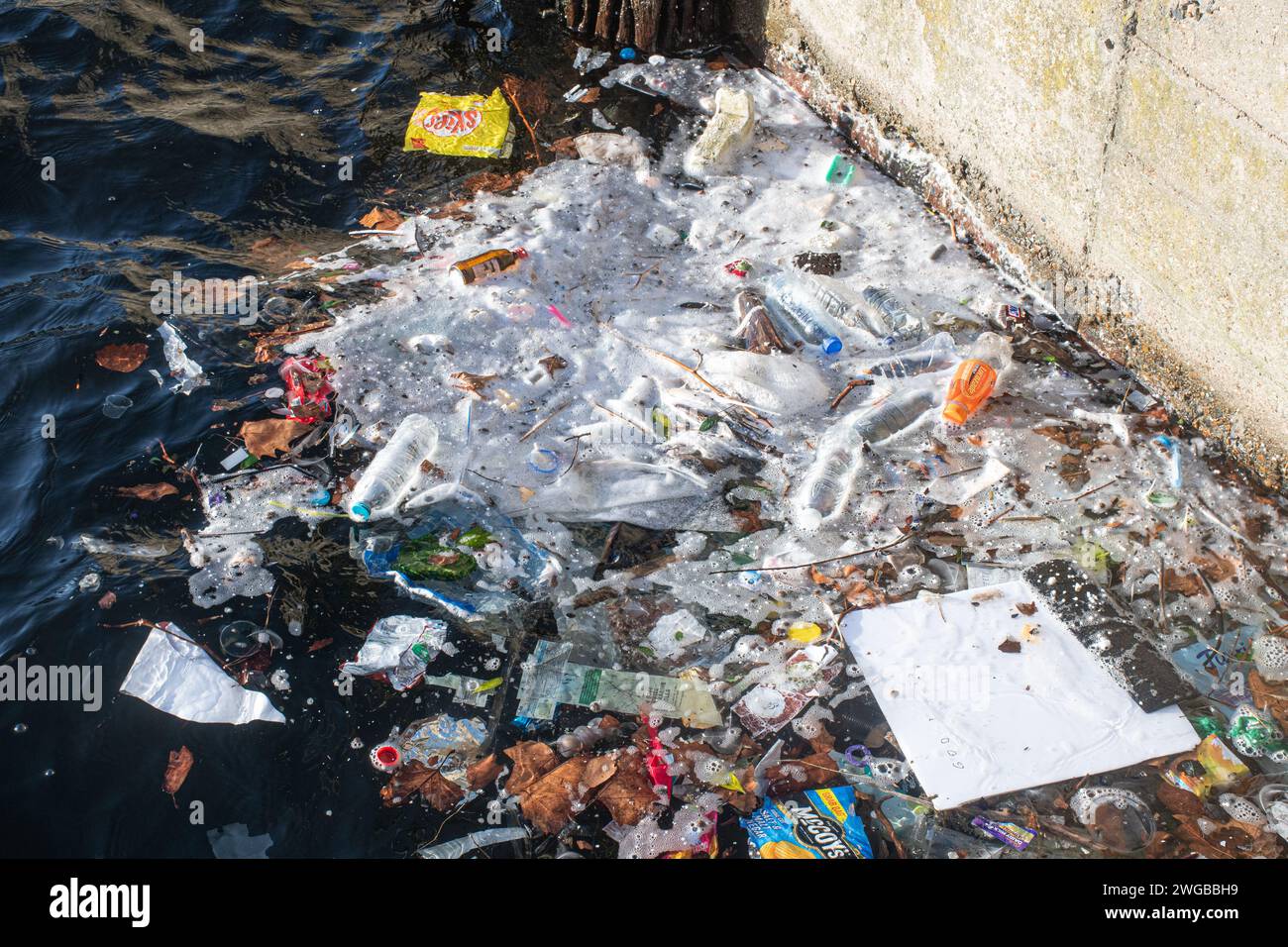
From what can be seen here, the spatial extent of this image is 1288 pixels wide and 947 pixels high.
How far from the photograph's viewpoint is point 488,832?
2.61 meters

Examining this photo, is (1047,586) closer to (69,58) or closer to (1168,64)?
(1168,64)

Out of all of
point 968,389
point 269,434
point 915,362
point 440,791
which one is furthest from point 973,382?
point 269,434

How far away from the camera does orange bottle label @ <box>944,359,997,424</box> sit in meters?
3.60

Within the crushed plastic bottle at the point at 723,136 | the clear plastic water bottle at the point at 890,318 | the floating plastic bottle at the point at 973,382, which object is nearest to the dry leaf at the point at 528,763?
the floating plastic bottle at the point at 973,382

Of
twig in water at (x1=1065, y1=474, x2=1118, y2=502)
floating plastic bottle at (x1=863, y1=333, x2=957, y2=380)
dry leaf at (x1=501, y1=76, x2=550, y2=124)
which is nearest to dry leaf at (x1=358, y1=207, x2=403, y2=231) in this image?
dry leaf at (x1=501, y1=76, x2=550, y2=124)

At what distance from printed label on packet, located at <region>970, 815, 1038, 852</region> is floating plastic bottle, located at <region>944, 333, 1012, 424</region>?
59.9 inches

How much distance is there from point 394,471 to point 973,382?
2.16m

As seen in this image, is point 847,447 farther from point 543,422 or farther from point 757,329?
point 543,422

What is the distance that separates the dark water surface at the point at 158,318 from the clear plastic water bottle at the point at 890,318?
2074 mm

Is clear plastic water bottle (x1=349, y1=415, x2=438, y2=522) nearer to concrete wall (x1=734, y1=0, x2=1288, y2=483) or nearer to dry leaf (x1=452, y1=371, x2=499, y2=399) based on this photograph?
dry leaf (x1=452, y1=371, x2=499, y2=399)

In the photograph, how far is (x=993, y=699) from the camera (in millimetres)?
2852

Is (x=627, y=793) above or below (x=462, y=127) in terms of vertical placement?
below

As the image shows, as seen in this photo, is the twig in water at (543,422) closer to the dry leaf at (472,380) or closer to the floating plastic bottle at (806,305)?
the dry leaf at (472,380)
